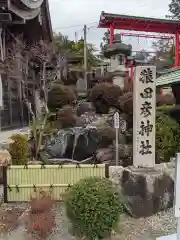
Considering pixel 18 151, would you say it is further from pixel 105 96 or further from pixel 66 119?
pixel 105 96

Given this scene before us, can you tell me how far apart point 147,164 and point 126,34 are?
21.8m

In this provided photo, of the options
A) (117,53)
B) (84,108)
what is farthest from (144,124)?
(117,53)

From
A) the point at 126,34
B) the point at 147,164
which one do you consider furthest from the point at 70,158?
the point at 126,34

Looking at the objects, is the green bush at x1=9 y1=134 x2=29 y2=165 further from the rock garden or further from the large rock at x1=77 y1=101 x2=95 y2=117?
the large rock at x1=77 y1=101 x2=95 y2=117

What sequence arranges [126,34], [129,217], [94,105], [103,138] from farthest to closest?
[126,34], [94,105], [103,138], [129,217]

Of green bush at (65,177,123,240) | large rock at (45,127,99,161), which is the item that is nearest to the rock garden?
green bush at (65,177,123,240)

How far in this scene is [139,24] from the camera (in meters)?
22.2

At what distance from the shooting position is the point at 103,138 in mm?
10297

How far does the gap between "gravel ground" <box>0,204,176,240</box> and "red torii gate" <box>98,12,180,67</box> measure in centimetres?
1745

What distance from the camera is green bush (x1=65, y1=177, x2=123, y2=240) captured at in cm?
396

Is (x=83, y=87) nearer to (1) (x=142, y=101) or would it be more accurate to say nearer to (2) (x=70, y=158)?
(2) (x=70, y=158)

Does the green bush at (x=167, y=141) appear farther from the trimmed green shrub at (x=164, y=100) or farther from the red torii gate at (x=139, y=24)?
the red torii gate at (x=139, y=24)

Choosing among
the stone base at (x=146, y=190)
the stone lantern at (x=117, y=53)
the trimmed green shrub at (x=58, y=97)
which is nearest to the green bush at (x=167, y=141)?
the stone base at (x=146, y=190)

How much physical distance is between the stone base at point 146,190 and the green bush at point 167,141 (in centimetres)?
206
